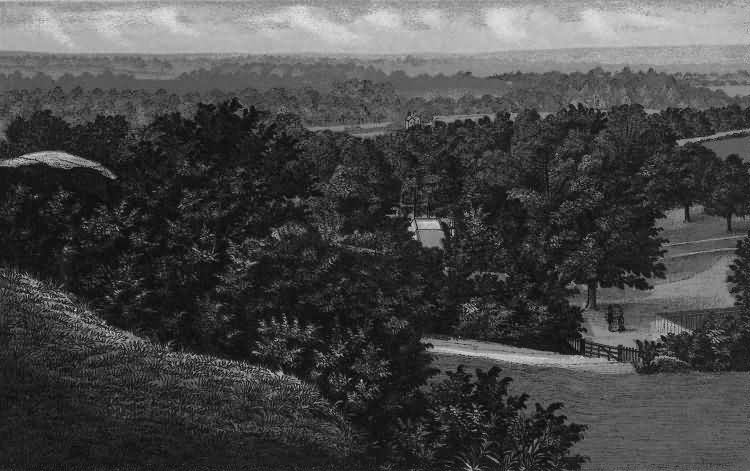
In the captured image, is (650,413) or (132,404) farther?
(650,413)

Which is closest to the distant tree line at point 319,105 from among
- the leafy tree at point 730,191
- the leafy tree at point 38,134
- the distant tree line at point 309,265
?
the leafy tree at point 730,191

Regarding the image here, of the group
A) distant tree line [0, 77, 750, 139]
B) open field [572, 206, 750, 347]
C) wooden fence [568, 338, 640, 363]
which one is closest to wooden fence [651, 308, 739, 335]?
open field [572, 206, 750, 347]

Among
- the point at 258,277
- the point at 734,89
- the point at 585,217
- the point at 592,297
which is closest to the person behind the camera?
the point at 258,277

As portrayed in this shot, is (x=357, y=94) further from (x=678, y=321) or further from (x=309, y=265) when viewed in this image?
(x=309, y=265)

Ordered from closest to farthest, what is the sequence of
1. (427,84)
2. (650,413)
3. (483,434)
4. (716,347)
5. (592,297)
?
(483,434) → (650,413) → (716,347) → (592,297) → (427,84)

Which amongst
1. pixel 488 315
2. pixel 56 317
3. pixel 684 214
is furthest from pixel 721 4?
pixel 684 214

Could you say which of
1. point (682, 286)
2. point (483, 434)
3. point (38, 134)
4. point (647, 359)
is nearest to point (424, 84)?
point (682, 286)

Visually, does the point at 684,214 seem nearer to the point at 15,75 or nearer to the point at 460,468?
the point at 15,75
